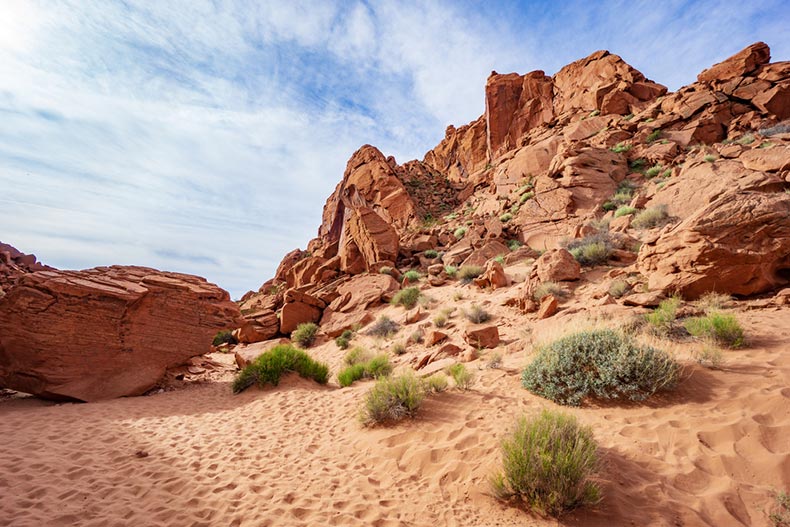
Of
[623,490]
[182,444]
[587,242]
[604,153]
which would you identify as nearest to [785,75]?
[604,153]

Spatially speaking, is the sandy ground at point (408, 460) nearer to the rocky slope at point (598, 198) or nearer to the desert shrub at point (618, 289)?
the rocky slope at point (598, 198)

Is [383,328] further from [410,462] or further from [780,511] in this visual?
[780,511]

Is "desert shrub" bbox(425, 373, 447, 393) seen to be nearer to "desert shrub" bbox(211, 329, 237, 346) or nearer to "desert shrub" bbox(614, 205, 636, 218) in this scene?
"desert shrub" bbox(614, 205, 636, 218)

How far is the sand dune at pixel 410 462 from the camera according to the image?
322cm

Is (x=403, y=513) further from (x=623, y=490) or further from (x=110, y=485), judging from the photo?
(x=110, y=485)

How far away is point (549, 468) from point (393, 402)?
270 centimetres

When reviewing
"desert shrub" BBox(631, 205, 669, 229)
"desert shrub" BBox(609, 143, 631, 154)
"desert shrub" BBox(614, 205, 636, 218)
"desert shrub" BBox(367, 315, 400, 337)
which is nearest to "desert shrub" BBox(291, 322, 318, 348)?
"desert shrub" BBox(367, 315, 400, 337)

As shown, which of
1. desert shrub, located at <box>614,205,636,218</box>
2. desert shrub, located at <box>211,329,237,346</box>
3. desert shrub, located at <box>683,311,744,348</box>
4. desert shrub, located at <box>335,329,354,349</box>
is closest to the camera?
desert shrub, located at <box>683,311,744,348</box>

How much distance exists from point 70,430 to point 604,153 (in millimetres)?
23902

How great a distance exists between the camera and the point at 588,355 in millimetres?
5191

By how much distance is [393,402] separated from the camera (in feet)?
17.7

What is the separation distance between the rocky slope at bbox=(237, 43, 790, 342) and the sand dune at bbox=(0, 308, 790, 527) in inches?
71.2

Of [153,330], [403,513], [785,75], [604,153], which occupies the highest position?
[785,75]

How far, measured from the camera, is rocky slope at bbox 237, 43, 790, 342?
23.2ft
